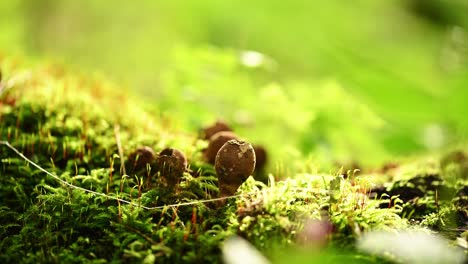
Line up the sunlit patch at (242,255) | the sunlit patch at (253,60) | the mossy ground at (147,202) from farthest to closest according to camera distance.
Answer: the sunlit patch at (253,60) < the mossy ground at (147,202) < the sunlit patch at (242,255)

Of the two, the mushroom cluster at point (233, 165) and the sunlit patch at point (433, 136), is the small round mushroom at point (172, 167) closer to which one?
the mushroom cluster at point (233, 165)

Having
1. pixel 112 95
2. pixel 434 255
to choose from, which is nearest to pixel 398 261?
pixel 434 255

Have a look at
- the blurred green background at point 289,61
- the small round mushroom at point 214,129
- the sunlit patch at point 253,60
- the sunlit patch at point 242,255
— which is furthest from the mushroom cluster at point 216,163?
the sunlit patch at point 253,60

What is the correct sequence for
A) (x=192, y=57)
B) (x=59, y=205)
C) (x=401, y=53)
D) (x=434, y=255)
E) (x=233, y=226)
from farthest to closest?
(x=401, y=53), (x=192, y=57), (x=59, y=205), (x=233, y=226), (x=434, y=255)

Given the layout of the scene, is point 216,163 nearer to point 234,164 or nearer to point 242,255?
point 234,164

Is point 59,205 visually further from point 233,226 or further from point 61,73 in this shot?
point 61,73

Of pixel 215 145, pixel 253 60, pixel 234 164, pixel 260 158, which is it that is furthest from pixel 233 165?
pixel 253 60
